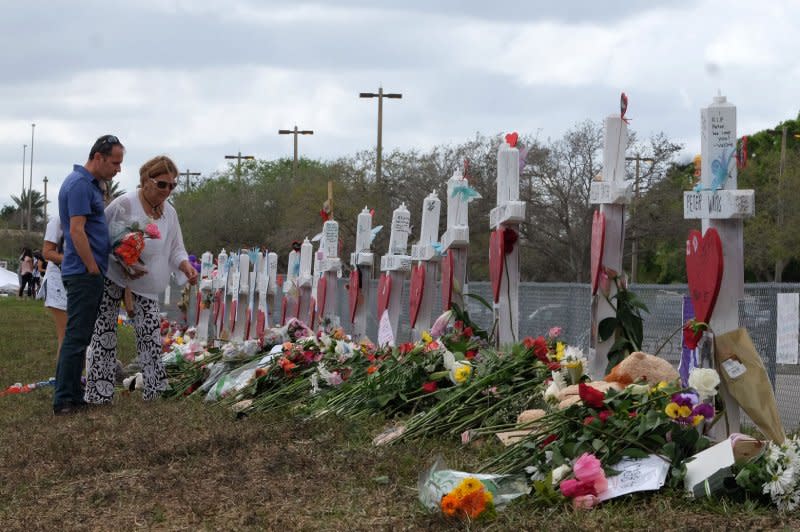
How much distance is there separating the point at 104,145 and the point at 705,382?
16.3 ft

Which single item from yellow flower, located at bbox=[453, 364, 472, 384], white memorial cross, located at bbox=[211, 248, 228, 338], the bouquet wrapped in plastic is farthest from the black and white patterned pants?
white memorial cross, located at bbox=[211, 248, 228, 338]

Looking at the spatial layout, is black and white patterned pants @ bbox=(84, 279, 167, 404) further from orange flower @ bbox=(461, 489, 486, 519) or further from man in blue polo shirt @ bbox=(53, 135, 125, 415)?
orange flower @ bbox=(461, 489, 486, 519)

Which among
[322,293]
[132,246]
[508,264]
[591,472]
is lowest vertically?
[591,472]

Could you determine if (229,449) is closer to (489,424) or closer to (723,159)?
(489,424)

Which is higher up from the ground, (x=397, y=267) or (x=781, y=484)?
(x=397, y=267)

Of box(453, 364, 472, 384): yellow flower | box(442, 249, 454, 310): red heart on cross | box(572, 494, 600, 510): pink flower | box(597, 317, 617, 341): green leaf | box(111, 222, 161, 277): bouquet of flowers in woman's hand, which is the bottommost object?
box(572, 494, 600, 510): pink flower

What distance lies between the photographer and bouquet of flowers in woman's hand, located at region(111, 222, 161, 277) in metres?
8.38

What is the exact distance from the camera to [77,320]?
27.0 ft

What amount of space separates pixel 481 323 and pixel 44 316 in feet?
55.7

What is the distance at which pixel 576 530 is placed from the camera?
4.08m

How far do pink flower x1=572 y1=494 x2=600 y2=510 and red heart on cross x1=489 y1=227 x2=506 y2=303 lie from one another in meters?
3.94

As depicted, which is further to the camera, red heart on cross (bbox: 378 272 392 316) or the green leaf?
red heart on cross (bbox: 378 272 392 316)

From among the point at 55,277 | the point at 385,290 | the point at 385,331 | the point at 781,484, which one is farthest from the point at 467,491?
the point at 385,290

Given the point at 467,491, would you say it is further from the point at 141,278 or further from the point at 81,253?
the point at 141,278
